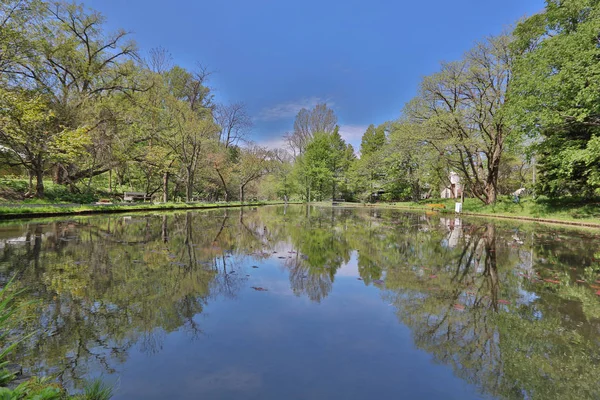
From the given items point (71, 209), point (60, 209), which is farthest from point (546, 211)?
point (60, 209)

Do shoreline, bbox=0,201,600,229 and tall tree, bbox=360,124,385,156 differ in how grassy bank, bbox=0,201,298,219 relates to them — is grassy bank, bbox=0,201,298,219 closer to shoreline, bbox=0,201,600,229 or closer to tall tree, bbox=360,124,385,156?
shoreline, bbox=0,201,600,229

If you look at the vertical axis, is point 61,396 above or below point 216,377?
above

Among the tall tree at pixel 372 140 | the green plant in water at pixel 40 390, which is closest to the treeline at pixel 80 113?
the green plant in water at pixel 40 390

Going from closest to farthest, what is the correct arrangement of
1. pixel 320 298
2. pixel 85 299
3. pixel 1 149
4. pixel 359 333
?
1. pixel 359 333
2. pixel 85 299
3. pixel 320 298
4. pixel 1 149

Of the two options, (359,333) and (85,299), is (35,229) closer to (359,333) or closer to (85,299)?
(85,299)

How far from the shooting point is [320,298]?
4047 millimetres

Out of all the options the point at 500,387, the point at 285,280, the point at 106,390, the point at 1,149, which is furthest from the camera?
the point at 1,149

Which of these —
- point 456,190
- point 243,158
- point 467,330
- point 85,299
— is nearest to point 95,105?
point 243,158

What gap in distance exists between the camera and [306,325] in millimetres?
3145

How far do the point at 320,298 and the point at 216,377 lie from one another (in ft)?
6.81

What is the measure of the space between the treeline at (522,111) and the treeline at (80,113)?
785 inches

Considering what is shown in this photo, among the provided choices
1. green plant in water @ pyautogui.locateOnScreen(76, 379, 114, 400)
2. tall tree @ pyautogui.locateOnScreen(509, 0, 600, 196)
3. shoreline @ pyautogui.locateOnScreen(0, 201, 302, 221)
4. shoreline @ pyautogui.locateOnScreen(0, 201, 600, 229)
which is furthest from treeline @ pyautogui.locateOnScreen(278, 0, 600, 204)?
shoreline @ pyautogui.locateOnScreen(0, 201, 302, 221)

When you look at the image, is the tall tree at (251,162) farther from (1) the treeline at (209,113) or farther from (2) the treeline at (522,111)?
(2) the treeline at (522,111)

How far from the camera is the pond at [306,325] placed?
215cm
